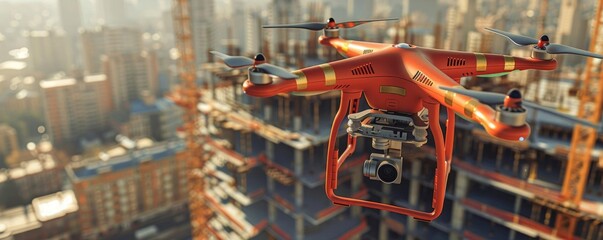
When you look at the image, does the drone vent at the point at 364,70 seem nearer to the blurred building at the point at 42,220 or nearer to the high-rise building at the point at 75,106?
the blurred building at the point at 42,220

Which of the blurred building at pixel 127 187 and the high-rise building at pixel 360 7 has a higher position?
the high-rise building at pixel 360 7

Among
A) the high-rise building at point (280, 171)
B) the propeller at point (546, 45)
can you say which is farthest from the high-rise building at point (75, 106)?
the propeller at point (546, 45)

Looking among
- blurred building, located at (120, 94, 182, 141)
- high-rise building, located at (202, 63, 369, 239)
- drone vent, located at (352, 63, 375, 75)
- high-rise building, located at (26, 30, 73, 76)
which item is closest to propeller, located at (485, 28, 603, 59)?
drone vent, located at (352, 63, 375, 75)

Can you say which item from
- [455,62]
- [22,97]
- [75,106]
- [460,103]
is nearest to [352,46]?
[455,62]

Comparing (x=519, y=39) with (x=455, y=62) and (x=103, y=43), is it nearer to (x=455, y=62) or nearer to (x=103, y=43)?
(x=455, y=62)

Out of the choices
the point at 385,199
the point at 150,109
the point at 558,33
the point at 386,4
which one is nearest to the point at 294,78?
the point at 385,199

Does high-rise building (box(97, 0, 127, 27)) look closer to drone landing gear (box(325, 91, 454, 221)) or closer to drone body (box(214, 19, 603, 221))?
drone landing gear (box(325, 91, 454, 221))

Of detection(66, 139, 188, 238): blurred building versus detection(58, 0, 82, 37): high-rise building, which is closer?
detection(66, 139, 188, 238): blurred building
